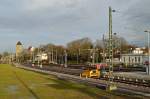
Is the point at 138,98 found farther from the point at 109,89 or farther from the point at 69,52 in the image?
the point at 69,52

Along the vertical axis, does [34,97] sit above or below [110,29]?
Answer: below

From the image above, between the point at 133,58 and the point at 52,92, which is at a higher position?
the point at 133,58

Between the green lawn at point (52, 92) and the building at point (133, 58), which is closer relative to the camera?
the green lawn at point (52, 92)

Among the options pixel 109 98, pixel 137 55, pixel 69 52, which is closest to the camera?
pixel 109 98

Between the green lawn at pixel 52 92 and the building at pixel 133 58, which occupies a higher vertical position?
the building at pixel 133 58

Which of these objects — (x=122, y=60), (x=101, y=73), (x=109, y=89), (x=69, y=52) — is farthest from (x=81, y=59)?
(x=109, y=89)

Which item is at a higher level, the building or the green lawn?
the building

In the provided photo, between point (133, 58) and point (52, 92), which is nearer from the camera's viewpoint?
point (52, 92)

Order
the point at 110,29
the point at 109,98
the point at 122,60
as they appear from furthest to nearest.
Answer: the point at 122,60 → the point at 110,29 → the point at 109,98

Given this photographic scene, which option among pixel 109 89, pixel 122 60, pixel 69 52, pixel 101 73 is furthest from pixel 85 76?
pixel 69 52

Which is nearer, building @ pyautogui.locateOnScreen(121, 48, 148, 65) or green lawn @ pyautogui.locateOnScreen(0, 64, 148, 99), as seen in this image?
green lawn @ pyautogui.locateOnScreen(0, 64, 148, 99)

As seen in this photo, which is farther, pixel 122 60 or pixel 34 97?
pixel 122 60

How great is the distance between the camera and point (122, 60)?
164250 mm

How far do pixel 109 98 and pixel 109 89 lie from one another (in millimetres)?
10166
